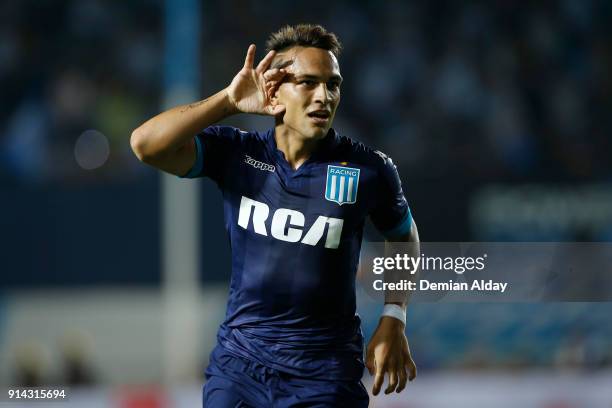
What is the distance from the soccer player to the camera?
13.5ft

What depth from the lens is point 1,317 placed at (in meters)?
10.3

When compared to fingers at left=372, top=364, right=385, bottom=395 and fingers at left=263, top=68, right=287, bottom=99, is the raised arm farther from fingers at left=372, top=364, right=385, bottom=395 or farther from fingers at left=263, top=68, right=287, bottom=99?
fingers at left=372, top=364, right=385, bottom=395

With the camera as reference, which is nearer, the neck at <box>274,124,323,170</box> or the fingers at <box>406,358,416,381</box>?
the fingers at <box>406,358,416,381</box>

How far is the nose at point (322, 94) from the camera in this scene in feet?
13.5

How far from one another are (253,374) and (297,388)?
18 cm

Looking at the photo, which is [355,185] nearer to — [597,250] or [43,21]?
[597,250]

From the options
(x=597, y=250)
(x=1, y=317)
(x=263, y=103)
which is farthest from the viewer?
(x=1, y=317)

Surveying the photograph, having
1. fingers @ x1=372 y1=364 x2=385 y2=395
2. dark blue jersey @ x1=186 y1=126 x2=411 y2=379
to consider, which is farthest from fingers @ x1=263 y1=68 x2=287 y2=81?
fingers @ x1=372 y1=364 x2=385 y2=395

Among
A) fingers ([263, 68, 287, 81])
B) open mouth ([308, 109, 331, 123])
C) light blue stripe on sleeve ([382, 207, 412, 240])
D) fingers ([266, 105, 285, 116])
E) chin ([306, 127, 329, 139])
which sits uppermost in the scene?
fingers ([263, 68, 287, 81])

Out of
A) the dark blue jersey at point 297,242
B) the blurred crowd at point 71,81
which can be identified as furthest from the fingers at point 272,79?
the blurred crowd at point 71,81

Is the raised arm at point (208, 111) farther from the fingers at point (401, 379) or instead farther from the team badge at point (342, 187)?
the fingers at point (401, 379)

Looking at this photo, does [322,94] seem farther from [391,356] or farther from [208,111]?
[391,356]

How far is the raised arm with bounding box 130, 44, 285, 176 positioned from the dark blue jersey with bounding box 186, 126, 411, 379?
8.2 inches

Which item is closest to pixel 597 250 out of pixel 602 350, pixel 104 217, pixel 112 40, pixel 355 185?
pixel 602 350
